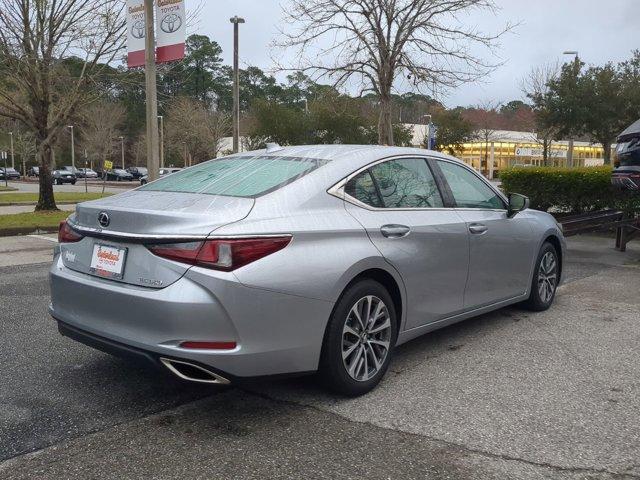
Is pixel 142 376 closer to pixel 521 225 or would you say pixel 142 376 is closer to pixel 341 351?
pixel 341 351

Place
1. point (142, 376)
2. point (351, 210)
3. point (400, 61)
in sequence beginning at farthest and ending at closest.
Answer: point (400, 61) → point (142, 376) → point (351, 210)

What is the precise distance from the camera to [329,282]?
3.25 m

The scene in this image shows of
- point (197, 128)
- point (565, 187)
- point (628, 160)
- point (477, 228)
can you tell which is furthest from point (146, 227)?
point (197, 128)

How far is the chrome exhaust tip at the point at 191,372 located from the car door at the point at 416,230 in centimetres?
122

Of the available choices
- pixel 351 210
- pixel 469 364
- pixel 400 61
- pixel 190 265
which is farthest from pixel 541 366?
pixel 400 61

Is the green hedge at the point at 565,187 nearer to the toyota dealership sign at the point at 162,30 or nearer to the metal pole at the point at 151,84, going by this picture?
the toyota dealership sign at the point at 162,30

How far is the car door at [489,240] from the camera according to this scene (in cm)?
450

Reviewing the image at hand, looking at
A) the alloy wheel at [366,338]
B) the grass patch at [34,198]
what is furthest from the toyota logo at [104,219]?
the grass patch at [34,198]

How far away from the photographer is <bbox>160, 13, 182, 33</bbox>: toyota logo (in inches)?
487

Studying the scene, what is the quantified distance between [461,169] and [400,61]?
1068cm

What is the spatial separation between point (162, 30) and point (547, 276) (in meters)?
10.0

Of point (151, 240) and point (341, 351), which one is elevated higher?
point (151, 240)

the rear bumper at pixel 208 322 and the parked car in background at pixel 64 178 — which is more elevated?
the parked car in background at pixel 64 178

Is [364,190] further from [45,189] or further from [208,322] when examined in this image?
[45,189]
